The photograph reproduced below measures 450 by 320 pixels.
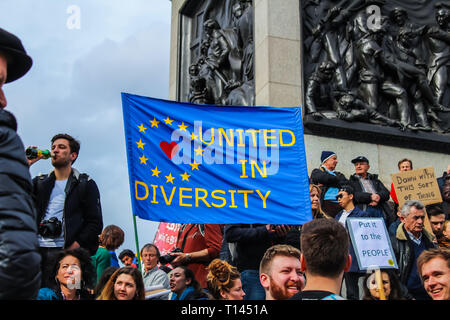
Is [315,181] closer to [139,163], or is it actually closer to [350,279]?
[350,279]

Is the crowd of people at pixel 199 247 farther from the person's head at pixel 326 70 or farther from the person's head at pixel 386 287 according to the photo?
the person's head at pixel 326 70

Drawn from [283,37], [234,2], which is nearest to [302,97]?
[283,37]

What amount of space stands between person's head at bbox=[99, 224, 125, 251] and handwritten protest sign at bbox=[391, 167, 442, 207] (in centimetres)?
397

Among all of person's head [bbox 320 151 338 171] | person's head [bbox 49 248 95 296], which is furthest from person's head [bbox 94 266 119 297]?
person's head [bbox 320 151 338 171]

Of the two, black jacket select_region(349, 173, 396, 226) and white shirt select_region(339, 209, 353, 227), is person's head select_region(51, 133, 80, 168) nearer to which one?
white shirt select_region(339, 209, 353, 227)

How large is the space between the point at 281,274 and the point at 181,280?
6.29ft

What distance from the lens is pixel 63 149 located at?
6.95 metres

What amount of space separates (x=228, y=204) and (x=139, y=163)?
3.59ft

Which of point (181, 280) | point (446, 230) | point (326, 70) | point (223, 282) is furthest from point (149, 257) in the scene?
point (326, 70)

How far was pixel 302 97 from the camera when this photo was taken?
1140 cm

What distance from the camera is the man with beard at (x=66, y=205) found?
6.82m

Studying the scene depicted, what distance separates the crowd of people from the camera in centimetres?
278

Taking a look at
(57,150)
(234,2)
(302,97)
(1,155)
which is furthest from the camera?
(234,2)

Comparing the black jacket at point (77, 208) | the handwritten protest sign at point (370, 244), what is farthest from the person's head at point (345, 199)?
the black jacket at point (77, 208)
